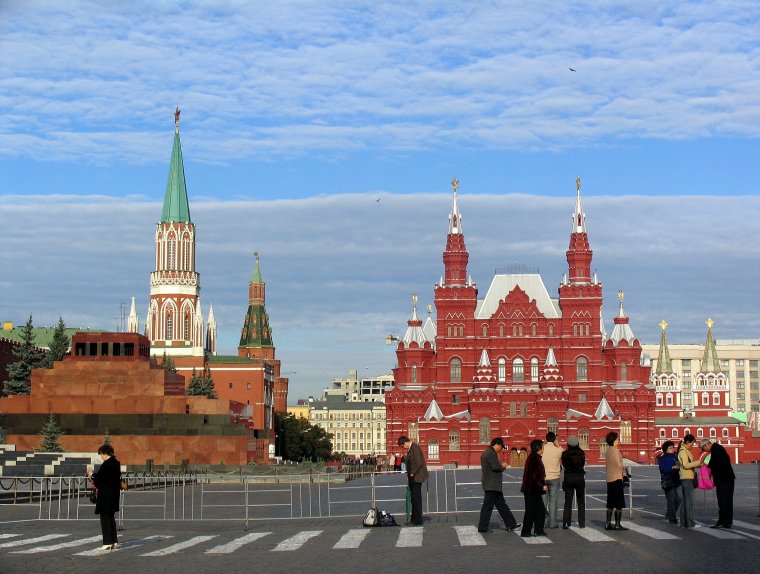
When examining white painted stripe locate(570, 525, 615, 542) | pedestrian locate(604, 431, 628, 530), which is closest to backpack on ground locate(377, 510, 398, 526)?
white painted stripe locate(570, 525, 615, 542)

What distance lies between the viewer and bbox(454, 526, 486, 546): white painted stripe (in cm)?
2323

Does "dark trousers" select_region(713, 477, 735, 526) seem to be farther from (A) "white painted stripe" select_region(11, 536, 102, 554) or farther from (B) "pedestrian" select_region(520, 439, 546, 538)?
(A) "white painted stripe" select_region(11, 536, 102, 554)

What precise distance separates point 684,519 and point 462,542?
5033 mm

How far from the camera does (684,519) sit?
2591 cm

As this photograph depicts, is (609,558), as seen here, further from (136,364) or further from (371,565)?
(136,364)

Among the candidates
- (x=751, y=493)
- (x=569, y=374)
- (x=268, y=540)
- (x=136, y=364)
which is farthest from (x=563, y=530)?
(x=569, y=374)

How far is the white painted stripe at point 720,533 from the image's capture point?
76.6ft

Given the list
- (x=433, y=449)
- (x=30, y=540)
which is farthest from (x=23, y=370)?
(x=30, y=540)

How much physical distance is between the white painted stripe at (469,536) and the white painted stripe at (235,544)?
3903 millimetres

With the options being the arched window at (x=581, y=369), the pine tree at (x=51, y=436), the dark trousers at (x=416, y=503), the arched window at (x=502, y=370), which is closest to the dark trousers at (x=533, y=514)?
the dark trousers at (x=416, y=503)

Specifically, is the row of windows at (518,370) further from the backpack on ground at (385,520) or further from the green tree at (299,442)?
the backpack on ground at (385,520)

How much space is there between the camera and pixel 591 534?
80.6 ft

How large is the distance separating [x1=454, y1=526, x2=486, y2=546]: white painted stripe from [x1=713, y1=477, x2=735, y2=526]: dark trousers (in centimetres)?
466

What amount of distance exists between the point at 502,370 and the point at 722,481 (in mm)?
107139
